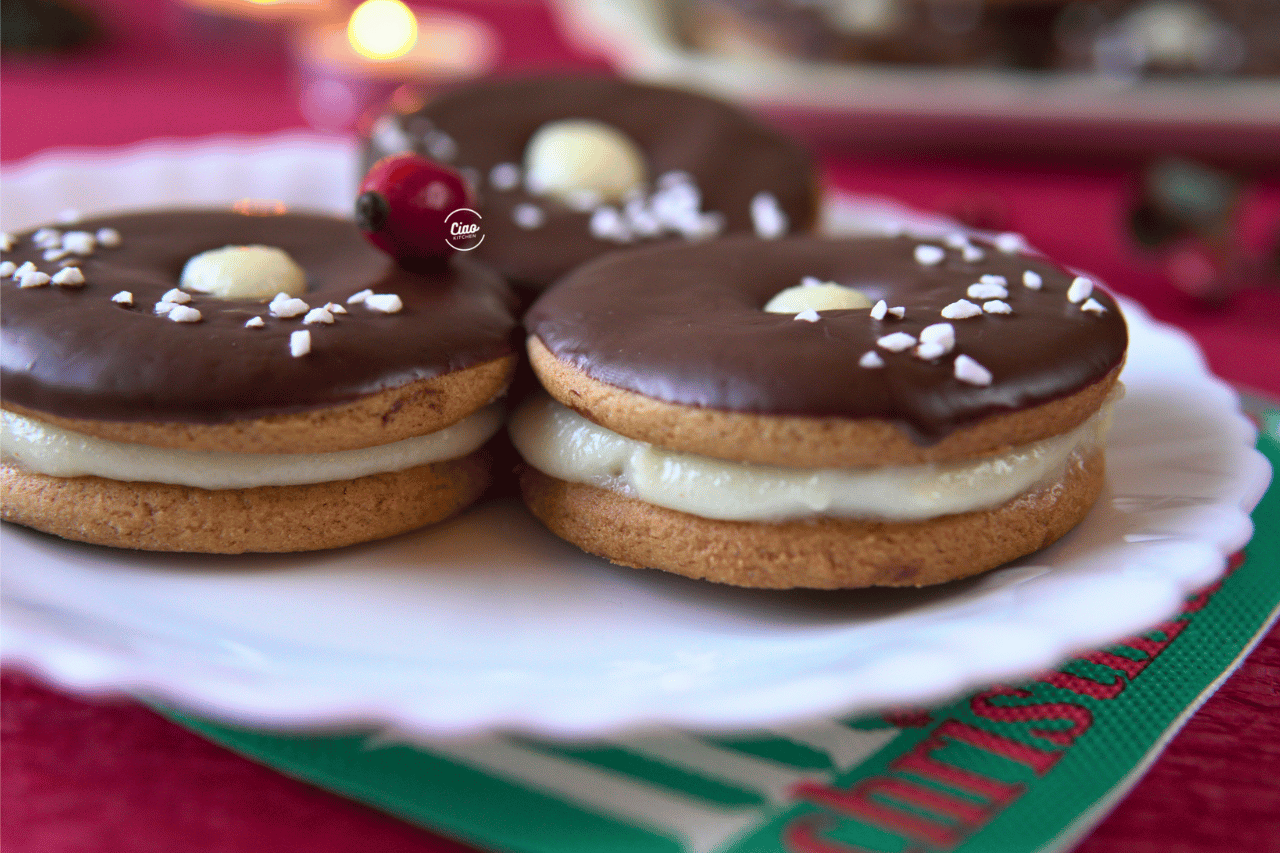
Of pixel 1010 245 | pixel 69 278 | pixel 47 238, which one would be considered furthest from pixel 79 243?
pixel 1010 245

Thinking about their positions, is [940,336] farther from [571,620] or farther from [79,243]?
[79,243]

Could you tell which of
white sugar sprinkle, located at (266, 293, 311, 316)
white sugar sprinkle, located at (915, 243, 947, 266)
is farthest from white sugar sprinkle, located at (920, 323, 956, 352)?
white sugar sprinkle, located at (266, 293, 311, 316)

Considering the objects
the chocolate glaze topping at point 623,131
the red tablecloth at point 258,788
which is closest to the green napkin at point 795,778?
the red tablecloth at point 258,788

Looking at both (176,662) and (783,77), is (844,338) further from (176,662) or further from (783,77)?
(783,77)

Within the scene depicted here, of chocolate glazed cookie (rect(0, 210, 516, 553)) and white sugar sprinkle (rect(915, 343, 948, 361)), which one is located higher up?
white sugar sprinkle (rect(915, 343, 948, 361))

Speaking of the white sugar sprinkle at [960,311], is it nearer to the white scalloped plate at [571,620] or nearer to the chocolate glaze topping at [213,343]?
the white scalloped plate at [571,620]

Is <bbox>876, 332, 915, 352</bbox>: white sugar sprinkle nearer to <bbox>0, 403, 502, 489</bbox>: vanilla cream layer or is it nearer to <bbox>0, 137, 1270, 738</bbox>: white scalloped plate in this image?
<bbox>0, 137, 1270, 738</bbox>: white scalloped plate
